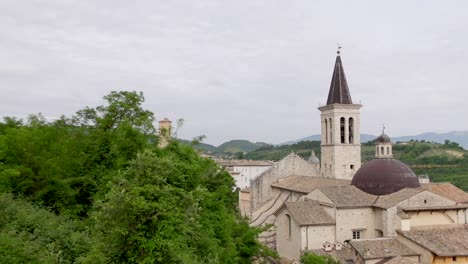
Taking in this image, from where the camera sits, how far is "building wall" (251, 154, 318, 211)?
1994 inches

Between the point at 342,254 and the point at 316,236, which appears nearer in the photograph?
the point at 342,254

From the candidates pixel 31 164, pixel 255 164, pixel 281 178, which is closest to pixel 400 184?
pixel 281 178

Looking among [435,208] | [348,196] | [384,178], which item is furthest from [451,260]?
[384,178]

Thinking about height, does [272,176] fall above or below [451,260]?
above

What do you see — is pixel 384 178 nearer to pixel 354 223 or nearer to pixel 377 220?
pixel 377 220

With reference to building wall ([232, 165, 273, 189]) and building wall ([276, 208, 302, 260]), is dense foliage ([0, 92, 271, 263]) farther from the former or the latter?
building wall ([232, 165, 273, 189])

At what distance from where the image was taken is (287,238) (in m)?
36.0

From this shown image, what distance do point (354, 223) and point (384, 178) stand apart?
183 inches

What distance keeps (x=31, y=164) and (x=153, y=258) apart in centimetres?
1226

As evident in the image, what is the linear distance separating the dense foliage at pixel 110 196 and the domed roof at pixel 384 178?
13160 millimetres

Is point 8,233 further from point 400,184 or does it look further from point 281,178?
point 281,178

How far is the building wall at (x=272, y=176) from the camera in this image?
50.7 metres

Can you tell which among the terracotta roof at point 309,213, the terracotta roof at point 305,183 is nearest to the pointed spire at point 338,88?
the terracotta roof at point 305,183

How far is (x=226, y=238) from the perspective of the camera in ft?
68.9
